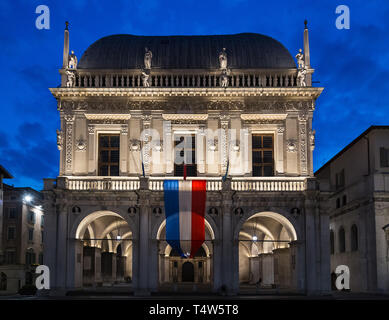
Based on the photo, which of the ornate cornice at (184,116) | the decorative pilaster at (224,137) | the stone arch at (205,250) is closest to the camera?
the decorative pilaster at (224,137)

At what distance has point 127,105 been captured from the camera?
41.5 meters

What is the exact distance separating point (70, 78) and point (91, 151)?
5.78 meters

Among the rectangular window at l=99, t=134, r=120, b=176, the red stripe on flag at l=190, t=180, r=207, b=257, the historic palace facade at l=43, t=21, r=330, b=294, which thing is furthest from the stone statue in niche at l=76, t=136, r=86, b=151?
the red stripe on flag at l=190, t=180, r=207, b=257

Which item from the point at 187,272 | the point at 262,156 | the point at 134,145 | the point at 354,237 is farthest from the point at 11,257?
the point at 354,237

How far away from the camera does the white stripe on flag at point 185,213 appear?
37.7 metres

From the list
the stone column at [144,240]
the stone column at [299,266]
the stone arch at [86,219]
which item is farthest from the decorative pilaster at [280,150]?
the stone arch at [86,219]

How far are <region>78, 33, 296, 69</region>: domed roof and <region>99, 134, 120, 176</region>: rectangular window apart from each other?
18.3 ft

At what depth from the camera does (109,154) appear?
4219 cm

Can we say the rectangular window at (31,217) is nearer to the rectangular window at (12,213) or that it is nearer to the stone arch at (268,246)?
the rectangular window at (12,213)

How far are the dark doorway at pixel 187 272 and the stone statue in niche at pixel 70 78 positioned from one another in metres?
27.2

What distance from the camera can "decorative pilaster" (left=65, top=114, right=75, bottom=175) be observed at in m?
40.9
